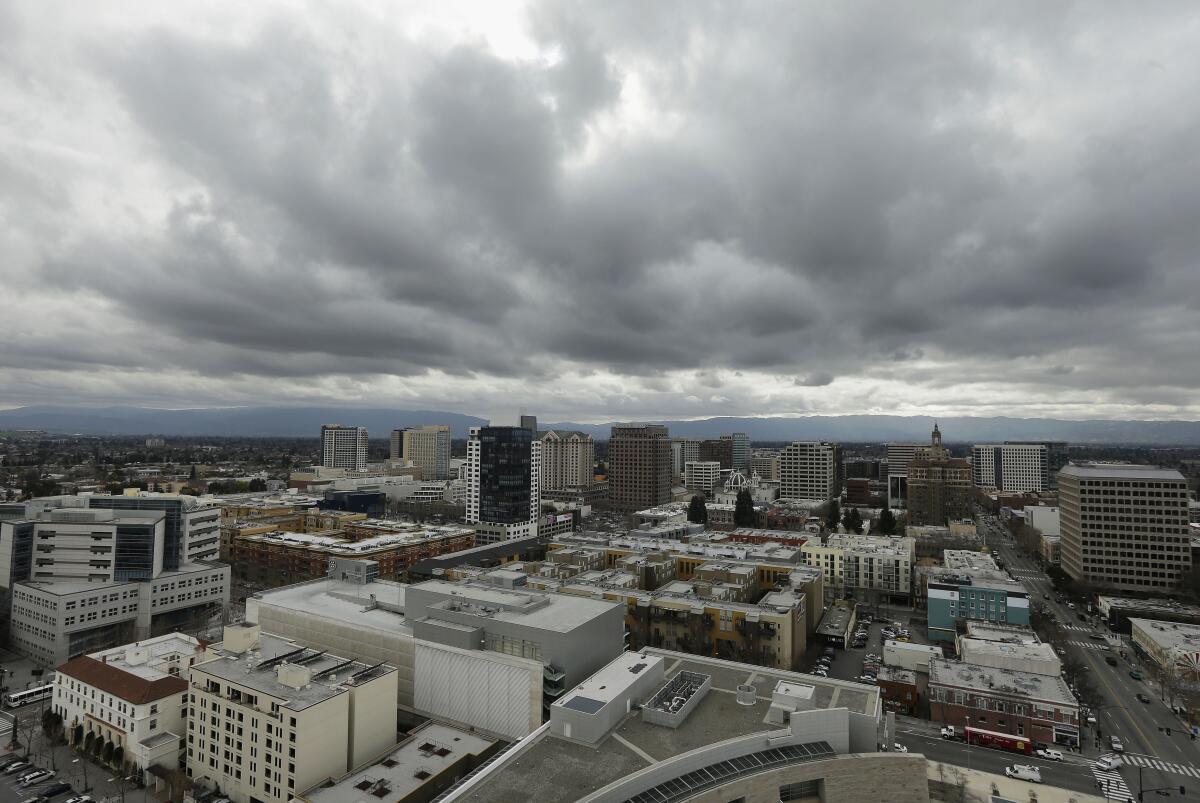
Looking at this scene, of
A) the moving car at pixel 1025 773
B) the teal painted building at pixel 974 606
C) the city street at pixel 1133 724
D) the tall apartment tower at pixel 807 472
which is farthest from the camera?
the tall apartment tower at pixel 807 472

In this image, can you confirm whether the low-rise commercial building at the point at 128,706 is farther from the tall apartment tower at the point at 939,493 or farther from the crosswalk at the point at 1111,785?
the tall apartment tower at the point at 939,493

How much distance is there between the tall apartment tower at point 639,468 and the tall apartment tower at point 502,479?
5065 centimetres

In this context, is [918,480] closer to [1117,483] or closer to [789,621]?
[1117,483]

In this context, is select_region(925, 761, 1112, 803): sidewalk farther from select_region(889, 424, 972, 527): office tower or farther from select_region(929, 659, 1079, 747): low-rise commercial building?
select_region(889, 424, 972, 527): office tower

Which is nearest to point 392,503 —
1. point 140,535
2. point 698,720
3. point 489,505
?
point 489,505

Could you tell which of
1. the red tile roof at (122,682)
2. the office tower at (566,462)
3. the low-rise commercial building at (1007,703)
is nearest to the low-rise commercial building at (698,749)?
the low-rise commercial building at (1007,703)

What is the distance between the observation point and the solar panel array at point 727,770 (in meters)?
22.7

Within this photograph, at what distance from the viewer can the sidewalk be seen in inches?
1203

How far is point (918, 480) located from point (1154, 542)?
47.6 m

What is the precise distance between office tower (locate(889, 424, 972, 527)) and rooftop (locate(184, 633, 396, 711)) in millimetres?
113848

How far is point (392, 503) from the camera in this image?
5502 inches

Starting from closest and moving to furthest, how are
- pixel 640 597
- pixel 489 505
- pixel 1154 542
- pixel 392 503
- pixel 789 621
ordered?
pixel 789 621
pixel 640 597
pixel 1154 542
pixel 489 505
pixel 392 503

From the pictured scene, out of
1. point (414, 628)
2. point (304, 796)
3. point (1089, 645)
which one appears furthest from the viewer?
point (1089, 645)

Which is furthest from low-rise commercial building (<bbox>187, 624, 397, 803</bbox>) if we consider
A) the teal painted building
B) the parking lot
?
the teal painted building
